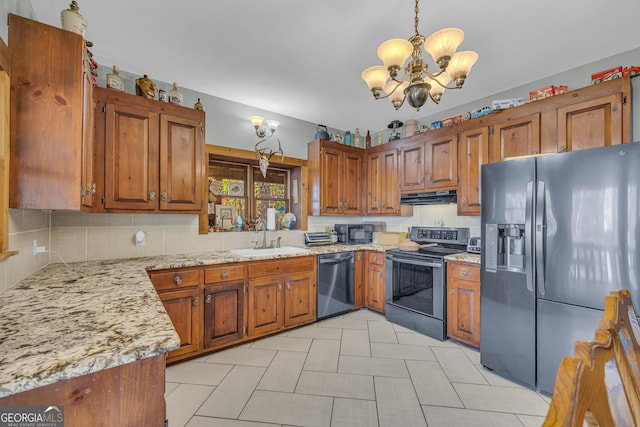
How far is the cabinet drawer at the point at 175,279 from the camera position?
2135 millimetres

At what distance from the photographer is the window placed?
317 centimetres

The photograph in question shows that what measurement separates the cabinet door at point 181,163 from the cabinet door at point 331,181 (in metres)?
1.53

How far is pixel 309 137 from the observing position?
3.75 m

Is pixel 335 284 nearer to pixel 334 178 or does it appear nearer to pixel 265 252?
pixel 265 252

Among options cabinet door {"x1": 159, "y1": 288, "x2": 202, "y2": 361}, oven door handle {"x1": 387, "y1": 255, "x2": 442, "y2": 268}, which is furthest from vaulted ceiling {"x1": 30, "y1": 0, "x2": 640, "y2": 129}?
cabinet door {"x1": 159, "y1": 288, "x2": 202, "y2": 361}

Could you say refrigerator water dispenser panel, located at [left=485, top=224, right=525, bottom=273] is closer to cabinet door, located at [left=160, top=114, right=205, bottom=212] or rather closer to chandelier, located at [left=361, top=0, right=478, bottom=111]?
chandelier, located at [left=361, top=0, right=478, bottom=111]

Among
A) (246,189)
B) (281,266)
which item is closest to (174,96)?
(246,189)

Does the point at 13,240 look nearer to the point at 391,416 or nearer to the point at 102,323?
the point at 102,323

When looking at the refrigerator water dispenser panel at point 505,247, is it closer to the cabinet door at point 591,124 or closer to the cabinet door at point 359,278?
the cabinet door at point 591,124

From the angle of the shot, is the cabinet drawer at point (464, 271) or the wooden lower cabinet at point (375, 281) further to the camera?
the wooden lower cabinet at point (375, 281)

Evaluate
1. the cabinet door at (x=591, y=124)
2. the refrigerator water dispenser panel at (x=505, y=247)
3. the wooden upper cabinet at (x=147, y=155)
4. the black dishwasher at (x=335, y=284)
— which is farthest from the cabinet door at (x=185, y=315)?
the cabinet door at (x=591, y=124)

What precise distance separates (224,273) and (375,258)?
187 cm

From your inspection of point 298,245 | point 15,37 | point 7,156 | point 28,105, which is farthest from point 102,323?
point 298,245

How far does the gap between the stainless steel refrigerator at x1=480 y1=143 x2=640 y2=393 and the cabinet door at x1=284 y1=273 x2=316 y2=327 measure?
66.1 inches
